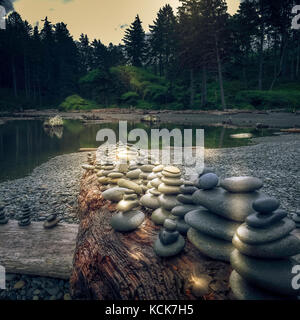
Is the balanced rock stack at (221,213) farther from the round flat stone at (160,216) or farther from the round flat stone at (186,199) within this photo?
the round flat stone at (160,216)

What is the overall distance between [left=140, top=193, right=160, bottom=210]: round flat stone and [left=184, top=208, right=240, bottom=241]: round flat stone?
960 mm

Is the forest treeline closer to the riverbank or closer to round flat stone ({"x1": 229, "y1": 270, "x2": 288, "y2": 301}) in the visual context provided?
the riverbank

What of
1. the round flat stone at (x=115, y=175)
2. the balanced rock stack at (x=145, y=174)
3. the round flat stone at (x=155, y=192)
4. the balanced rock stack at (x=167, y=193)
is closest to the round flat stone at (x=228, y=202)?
the balanced rock stack at (x=167, y=193)

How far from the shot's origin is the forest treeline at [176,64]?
33.9 meters

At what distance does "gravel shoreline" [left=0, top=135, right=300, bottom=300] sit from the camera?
353 cm

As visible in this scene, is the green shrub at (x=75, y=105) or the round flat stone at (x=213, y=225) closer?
the round flat stone at (x=213, y=225)

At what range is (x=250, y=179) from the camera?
2.27 meters

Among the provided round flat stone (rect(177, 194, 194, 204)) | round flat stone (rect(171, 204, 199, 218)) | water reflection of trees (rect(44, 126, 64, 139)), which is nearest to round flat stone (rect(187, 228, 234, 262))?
round flat stone (rect(171, 204, 199, 218))

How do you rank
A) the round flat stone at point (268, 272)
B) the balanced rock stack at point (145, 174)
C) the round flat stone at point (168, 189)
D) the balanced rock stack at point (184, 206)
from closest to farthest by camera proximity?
the round flat stone at point (268, 272) → the balanced rock stack at point (184, 206) → the round flat stone at point (168, 189) → the balanced rock stack at point (145, 174)

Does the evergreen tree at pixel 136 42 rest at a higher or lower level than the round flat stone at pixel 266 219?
higher

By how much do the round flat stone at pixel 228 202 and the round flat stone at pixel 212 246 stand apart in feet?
0.85

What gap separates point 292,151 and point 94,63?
70.4m

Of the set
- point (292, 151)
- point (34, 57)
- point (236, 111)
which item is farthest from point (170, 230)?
point (34, 57)
